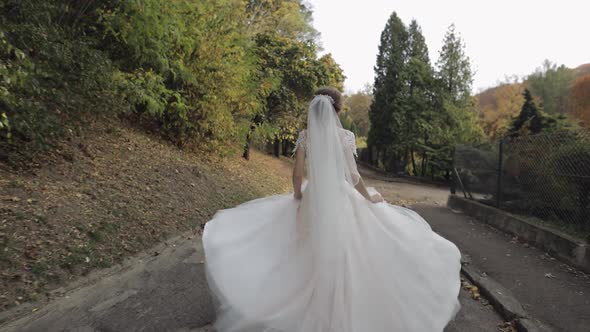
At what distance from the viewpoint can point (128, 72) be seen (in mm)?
10117

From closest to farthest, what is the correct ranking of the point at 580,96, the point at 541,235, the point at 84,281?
1. the point at 84,281
2. the point at 541,235
3. the point at 580,96

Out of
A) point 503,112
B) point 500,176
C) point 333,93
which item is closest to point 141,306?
point 333,93

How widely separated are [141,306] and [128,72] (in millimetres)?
7924

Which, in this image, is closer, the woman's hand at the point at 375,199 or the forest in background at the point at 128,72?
the woman's hand at the point at 375,199

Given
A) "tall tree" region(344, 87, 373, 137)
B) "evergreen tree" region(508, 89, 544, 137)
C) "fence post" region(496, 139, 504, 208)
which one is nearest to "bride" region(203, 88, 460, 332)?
"fence post" region(496, 139, 504, 208)

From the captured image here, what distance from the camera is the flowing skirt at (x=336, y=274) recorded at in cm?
291

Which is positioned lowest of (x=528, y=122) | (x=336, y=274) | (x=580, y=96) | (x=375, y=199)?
(x=336, y=274)

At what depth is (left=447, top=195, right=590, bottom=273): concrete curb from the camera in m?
5.31

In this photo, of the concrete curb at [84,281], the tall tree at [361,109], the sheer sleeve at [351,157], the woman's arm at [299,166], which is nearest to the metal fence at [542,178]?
the sheer sleeve at [351,157]

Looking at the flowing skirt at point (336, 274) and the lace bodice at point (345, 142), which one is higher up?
the lace bodice at point (345, 142)

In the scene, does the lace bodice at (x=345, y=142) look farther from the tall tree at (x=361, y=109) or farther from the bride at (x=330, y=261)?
the tall tree at (x=361, y=109)

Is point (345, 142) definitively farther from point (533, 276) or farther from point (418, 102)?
point (418, 102)

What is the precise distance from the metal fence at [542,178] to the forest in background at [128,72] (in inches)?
298

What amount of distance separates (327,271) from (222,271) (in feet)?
3.27
